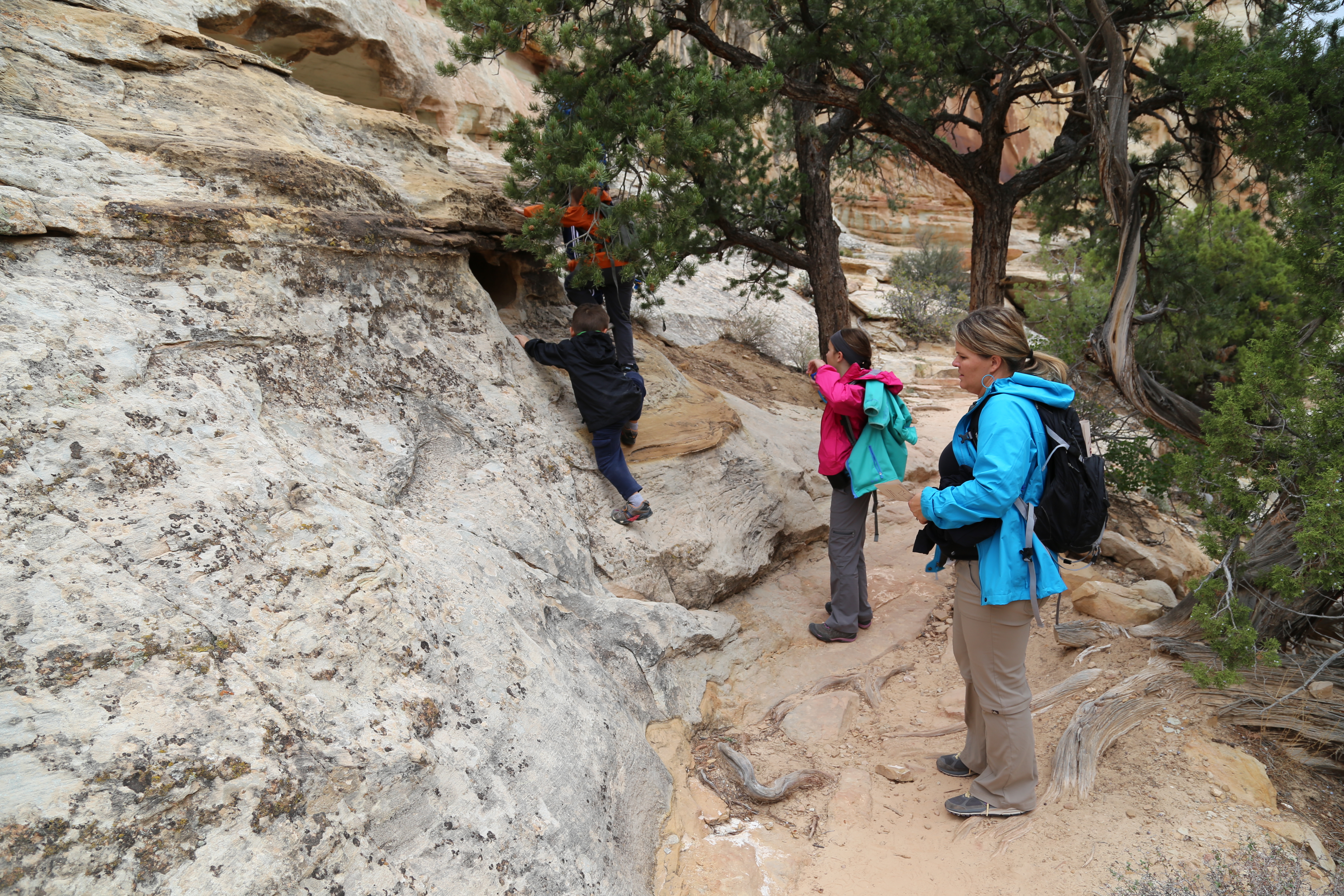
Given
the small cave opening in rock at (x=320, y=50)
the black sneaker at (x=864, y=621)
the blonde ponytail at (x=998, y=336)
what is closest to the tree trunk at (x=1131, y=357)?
the black sneaker at (x=864, y=621)

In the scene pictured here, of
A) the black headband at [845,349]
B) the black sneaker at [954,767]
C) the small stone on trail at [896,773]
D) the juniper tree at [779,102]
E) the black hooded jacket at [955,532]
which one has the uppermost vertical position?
the juniper tree at [779,102]

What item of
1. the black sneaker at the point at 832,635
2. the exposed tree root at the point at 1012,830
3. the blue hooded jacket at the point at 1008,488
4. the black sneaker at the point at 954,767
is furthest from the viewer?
the black sneaker at the point at 832,635

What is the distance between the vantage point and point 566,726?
302cm

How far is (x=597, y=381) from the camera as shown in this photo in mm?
4445

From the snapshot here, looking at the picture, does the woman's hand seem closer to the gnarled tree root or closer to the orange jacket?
the gnarled tree root

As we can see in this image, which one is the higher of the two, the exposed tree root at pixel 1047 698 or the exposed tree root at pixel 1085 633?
the exposed tree root at pixel 1085 633

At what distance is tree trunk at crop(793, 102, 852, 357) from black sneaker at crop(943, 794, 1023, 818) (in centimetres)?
498

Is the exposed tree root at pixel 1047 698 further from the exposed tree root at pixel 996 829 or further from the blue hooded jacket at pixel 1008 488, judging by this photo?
the blue hooded jacket at pixel 1008 488

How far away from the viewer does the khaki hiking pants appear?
2.93 metres

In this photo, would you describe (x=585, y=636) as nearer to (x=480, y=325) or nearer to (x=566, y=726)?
(x=566, y=726)

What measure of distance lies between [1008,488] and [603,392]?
240cm

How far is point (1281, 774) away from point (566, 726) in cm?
320

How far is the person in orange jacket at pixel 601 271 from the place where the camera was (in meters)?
4.54

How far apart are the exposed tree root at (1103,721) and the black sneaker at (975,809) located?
0.19 meters
